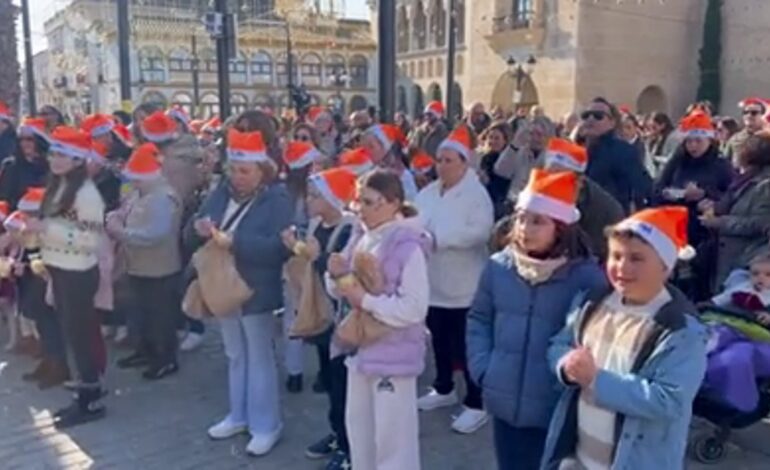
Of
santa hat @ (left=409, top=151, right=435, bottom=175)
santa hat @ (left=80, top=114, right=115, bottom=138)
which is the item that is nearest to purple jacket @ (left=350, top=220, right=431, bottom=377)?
santa hat @ (left=409, top=151, right=435, bottom=175)

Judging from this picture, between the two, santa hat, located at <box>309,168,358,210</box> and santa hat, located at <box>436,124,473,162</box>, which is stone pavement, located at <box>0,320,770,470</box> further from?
santa hat, located at <box>436,124,473,162</box>

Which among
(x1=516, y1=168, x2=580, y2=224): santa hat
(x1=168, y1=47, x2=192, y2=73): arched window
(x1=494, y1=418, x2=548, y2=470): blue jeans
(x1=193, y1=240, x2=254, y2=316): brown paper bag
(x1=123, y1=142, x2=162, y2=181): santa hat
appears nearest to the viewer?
(x1=516, y1=168, x2=580, y2=224): santa hat

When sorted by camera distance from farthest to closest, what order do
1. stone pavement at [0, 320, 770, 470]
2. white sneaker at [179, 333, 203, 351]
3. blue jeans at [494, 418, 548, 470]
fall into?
white sneaker at [179, 333, 203, 351] < stone pavement at [0, 320, 770, 470] < blue jeans at [494, 418, 548, 470]

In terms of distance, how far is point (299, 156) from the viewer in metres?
5.38

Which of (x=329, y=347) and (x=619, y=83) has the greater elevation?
(x=619, y=83)

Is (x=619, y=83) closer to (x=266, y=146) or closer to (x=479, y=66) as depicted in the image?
(x=479, y=66)

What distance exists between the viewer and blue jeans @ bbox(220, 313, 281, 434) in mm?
4609

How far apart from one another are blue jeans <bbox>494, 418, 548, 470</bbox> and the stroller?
4.32ft

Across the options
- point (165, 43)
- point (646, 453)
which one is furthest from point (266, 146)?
point (165, 43)

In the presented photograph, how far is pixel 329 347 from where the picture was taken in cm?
440

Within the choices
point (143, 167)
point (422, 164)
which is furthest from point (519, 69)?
point (143, 167)

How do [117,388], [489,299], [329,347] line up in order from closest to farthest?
[489,299]
[329,347]
[117,388]

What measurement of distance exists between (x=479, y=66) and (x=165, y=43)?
19470 millimetres

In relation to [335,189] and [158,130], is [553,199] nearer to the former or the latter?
[335,189]
